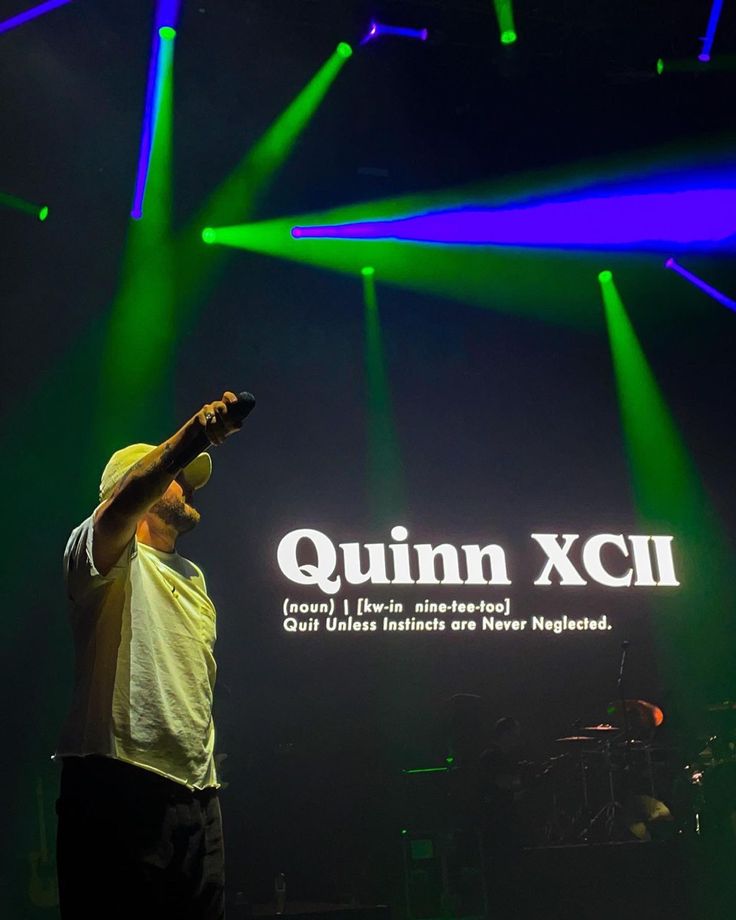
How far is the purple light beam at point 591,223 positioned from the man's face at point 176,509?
567 centimetres

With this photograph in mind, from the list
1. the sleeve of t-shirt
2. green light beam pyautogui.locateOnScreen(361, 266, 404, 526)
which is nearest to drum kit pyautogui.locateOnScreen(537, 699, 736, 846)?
green light beam pyautogui.locateOnScreen(361, 266, 404, 526)

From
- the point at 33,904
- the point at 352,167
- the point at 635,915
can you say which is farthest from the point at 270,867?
the point at 352,167

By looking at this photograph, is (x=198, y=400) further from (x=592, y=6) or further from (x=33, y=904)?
(x=592, y=6)

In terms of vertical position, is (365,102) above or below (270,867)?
above

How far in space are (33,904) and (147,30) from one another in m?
5.51

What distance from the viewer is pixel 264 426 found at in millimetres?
7152

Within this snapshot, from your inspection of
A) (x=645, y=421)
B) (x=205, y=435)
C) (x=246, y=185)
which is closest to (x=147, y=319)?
(x=246, y=185)

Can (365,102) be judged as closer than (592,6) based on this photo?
No

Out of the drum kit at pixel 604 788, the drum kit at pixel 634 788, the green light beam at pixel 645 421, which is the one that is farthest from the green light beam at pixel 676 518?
the drum kit at pixel 604 788

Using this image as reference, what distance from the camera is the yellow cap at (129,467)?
2127 mm

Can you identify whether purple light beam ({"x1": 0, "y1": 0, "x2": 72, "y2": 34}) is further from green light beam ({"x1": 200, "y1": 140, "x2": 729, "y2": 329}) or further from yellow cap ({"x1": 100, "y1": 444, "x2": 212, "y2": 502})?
yellow cap ({"x1": 100, "y1": 444, "x2": 212, "y2": 502})

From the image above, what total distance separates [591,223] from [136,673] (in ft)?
22.6

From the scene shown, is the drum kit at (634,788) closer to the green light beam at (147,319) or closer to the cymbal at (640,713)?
the cymbal at (640,713)

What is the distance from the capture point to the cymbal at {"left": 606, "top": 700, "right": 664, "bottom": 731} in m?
7.07
